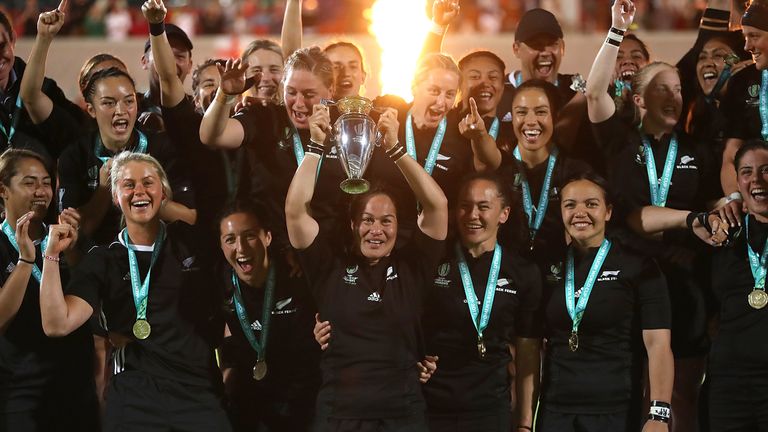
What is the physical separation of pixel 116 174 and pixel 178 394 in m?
1.14

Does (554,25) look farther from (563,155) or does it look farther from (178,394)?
(178,394)

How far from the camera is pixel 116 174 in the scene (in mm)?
5496

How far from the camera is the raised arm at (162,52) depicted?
557cm

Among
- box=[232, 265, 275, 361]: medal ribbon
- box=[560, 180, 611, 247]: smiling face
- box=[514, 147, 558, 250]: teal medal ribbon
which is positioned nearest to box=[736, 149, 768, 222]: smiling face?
box=[560, 180, 611, 247]: smiling face

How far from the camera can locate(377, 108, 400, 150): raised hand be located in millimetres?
5051

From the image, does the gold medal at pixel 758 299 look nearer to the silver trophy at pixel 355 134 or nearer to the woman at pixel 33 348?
the silver trophy at pixel 355 134

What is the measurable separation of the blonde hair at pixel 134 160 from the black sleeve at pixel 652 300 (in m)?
2.42

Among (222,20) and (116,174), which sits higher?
(222,20)

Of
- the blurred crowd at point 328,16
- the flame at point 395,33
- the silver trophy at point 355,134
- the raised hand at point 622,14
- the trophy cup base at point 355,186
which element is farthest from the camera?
A: the blurred crowd at point 328,16

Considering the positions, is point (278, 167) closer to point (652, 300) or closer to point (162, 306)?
point (162, 306)

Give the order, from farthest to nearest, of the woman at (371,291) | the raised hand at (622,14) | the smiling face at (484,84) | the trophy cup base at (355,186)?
the smiling face at (484,84)
the raised hand at (622,14)
the woman at (371,291)
the trophy cup base at (355,186)

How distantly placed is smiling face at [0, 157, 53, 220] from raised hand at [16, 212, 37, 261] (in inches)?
14.3

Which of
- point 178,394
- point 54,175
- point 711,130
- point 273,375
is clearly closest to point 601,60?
point 711,130

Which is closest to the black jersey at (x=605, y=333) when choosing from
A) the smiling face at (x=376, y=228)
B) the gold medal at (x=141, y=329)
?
the smiling face at (x=376, y=228)
